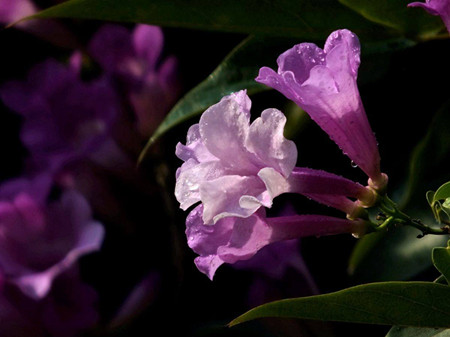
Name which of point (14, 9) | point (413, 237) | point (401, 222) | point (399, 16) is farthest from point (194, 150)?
point (14, 9)

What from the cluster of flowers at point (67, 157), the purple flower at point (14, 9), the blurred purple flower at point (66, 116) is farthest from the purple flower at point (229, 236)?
the purple flower at point (14, 9)

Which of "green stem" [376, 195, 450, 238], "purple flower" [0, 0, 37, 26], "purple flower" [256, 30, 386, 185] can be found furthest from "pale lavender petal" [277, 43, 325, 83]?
"purple flower" [0, 0, 37, 26]

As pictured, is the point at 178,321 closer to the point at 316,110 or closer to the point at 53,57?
the point at 53,57

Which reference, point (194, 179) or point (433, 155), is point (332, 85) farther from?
point (433, 155)

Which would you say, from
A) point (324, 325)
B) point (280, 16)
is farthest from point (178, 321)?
point (280, 16)

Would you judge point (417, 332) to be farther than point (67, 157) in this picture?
No
